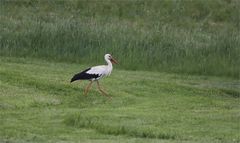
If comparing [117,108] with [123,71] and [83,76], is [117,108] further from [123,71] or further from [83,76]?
[123,71]

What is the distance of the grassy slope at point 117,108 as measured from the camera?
51.4ft

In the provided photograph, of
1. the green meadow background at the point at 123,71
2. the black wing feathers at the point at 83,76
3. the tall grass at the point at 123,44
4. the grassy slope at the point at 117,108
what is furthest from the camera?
the tall grass at the point at 123,44

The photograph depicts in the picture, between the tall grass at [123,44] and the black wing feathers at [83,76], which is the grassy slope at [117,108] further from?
the tall grass at [123,44]

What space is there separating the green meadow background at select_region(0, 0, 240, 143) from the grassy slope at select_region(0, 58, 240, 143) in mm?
26

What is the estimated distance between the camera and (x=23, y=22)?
116 ft

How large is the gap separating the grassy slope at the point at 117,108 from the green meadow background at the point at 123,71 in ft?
0.09

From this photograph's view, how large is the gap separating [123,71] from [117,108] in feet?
32.0

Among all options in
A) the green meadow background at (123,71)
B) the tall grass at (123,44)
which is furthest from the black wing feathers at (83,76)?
the tall grass at (123,44)

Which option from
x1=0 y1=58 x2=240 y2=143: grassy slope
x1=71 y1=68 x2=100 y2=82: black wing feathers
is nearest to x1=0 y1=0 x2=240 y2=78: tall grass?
x1=0 y1=58 x2=240 y2=143: grassy slope

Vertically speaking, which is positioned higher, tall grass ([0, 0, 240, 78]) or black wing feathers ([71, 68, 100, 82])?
black wing feathers ([71, 68, 100, 82])

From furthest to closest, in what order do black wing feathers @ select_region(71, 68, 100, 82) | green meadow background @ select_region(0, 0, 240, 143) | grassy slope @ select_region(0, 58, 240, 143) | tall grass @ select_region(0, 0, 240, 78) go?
tall grass @ select_region(0, 0, 240, 78) → black wing feathers @ select_region(71, 68, 100, 82) → green meadow background @ select_region(0, 0, 240, 143) → grassy slope @ select_region(0, 58, 240, 143)

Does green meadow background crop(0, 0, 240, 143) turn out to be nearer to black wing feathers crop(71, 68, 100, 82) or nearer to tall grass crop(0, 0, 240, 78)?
tall grass crop(0, 0, 240, 78)

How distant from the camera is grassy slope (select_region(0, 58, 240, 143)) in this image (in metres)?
15.7

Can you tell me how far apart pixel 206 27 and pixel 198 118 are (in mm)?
22850
